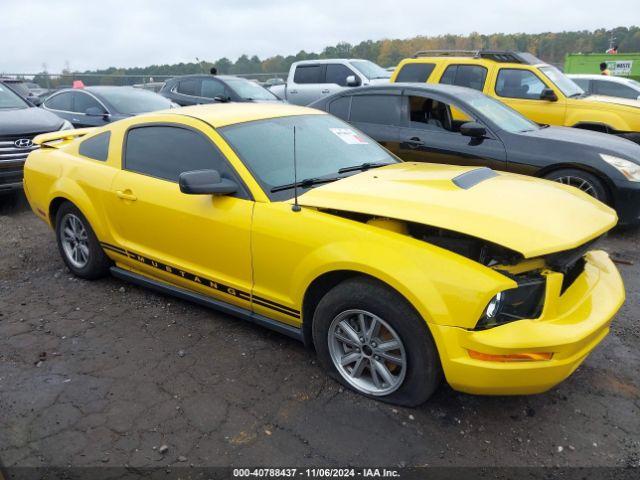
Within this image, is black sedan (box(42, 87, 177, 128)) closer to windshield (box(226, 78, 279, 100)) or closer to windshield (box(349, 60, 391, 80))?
windshield (box(226, 78, 279, 100))

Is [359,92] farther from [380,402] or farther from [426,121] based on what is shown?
[380,402]

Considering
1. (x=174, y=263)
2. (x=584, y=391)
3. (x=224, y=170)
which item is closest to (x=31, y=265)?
(x=174, y=263)

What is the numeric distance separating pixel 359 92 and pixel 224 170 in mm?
3714

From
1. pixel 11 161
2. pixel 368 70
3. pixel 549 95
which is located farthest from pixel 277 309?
pixel 368 70

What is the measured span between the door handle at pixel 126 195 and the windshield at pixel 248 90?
26.3 feet

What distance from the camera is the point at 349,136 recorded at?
4020mm

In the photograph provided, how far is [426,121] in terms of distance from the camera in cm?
611

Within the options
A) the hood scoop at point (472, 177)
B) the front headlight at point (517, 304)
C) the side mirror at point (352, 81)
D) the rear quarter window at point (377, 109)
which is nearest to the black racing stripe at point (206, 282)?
the front headlight at point (517, 304)

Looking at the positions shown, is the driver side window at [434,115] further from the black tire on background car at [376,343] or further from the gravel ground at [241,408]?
the black tire on background car at [376,343]

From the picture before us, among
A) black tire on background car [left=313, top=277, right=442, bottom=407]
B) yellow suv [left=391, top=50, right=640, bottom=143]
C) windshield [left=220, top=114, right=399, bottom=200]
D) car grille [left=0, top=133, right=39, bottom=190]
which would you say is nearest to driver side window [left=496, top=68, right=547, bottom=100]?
yellow suv [left=391, top=50, right=640, bottom=143]

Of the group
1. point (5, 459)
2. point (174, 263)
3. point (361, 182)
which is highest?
point (361, 182)

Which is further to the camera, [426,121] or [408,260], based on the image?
[426,121]

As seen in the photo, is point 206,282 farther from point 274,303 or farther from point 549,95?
point 549,95

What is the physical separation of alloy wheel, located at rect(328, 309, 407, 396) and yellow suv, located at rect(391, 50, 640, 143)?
6370 mm
